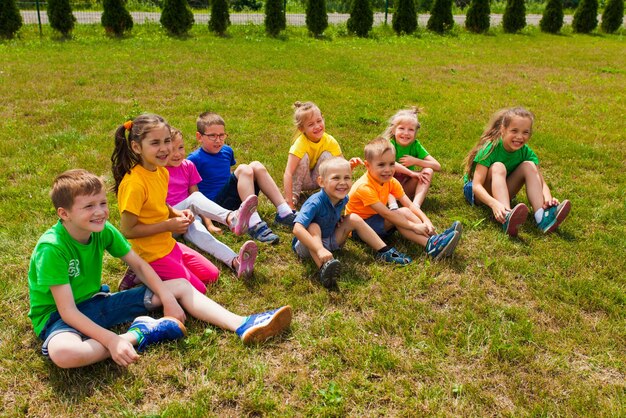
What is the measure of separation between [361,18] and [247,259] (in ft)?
54.3

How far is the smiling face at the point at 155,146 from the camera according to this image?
3568 mm

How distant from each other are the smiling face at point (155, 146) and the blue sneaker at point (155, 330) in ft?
3.67

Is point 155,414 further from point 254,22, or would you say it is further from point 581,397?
point 254,22

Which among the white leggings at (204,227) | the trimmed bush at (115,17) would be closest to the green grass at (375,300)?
the white leggings at (204,227)

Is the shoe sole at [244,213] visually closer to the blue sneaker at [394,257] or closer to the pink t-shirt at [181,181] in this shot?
the pink t-shirt at [181,181]

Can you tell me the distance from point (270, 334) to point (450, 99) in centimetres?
747

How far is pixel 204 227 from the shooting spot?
14.7ft

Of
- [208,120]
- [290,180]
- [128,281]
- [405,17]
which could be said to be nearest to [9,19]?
[405,17]

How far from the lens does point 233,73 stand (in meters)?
11.4

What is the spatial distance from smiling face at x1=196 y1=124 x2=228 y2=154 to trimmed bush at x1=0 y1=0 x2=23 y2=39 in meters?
13.8

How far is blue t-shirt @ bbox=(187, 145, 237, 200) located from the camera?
497 centimetres

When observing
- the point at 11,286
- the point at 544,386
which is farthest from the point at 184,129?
the point at 544,386

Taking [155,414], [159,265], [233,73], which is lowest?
[155,414]

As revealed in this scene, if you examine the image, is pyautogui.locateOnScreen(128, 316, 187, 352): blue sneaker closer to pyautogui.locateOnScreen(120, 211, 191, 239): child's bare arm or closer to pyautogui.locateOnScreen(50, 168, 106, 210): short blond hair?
pyautogui.locateOnScreen(120, 211, 191, 239): child's bare arm
